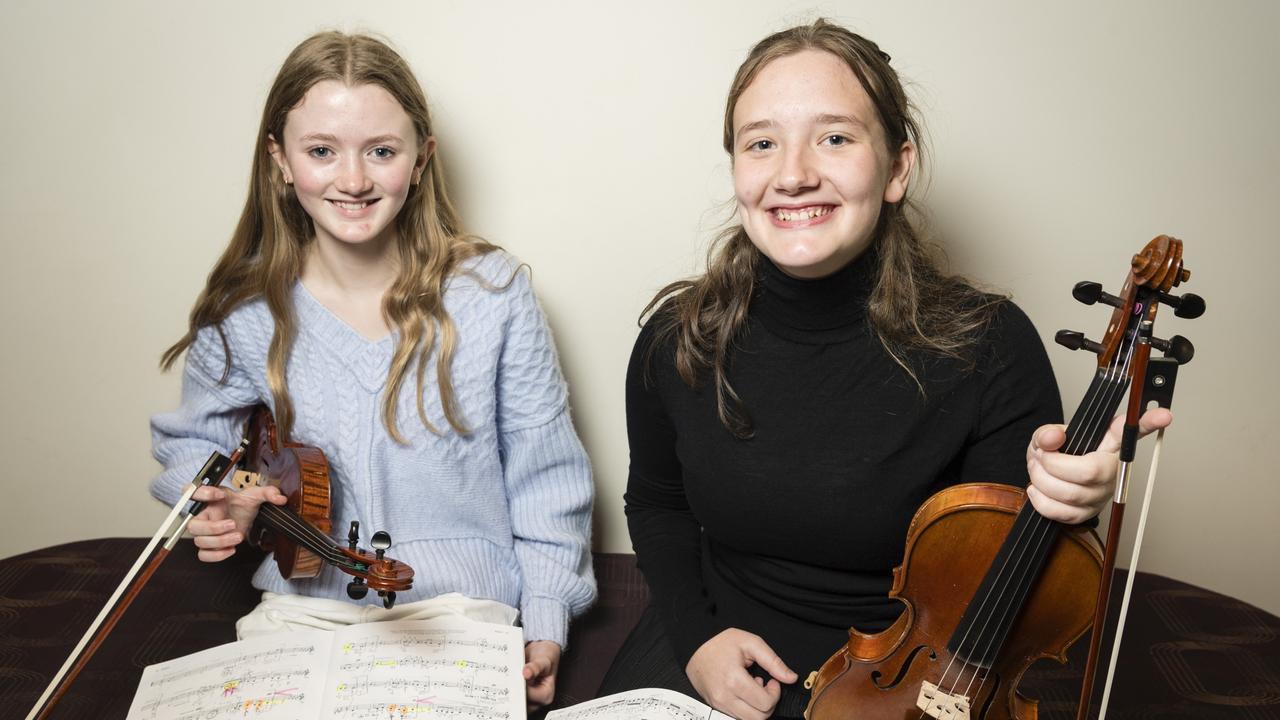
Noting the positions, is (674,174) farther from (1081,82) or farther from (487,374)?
(1081,82)

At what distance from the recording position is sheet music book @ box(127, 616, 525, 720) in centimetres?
143

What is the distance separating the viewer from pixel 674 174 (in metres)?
2.01

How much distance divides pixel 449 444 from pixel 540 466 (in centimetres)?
17

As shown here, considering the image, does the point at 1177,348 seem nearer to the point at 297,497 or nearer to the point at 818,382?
the point at 818,382

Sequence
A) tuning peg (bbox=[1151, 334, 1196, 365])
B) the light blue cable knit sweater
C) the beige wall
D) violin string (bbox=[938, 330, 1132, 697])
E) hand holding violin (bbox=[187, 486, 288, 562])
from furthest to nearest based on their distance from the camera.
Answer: the beige wall
the light blue cable knit sweater
hand holding violin (bbox=[187, 486, 288, 562])
violin string (bbox=[938, 330, 1132, 697])
tuning peg (bbox=[1151, 334, 1196, 365])

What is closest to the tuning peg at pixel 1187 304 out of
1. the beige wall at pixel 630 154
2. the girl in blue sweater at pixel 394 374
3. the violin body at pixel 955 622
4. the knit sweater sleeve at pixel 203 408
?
the violin body at pixel 955 622

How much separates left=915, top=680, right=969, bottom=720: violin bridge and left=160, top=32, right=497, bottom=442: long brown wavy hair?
90 centimetres

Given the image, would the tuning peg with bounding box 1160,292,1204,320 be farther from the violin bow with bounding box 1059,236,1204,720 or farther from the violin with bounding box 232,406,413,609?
the violin with bounding box 232,406,413,609

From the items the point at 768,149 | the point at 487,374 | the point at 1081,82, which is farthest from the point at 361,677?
the point at 1081,82

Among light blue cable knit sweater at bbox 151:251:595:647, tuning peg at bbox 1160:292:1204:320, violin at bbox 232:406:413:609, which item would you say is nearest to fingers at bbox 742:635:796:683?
light blue cable knit sweater at bbox 151:251:595:647

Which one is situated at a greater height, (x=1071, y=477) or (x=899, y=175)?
(x=899, y=175)

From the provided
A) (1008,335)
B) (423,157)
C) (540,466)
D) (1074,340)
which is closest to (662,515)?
(540,466)

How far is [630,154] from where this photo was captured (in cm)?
200

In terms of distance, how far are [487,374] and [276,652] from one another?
22.1 inches
